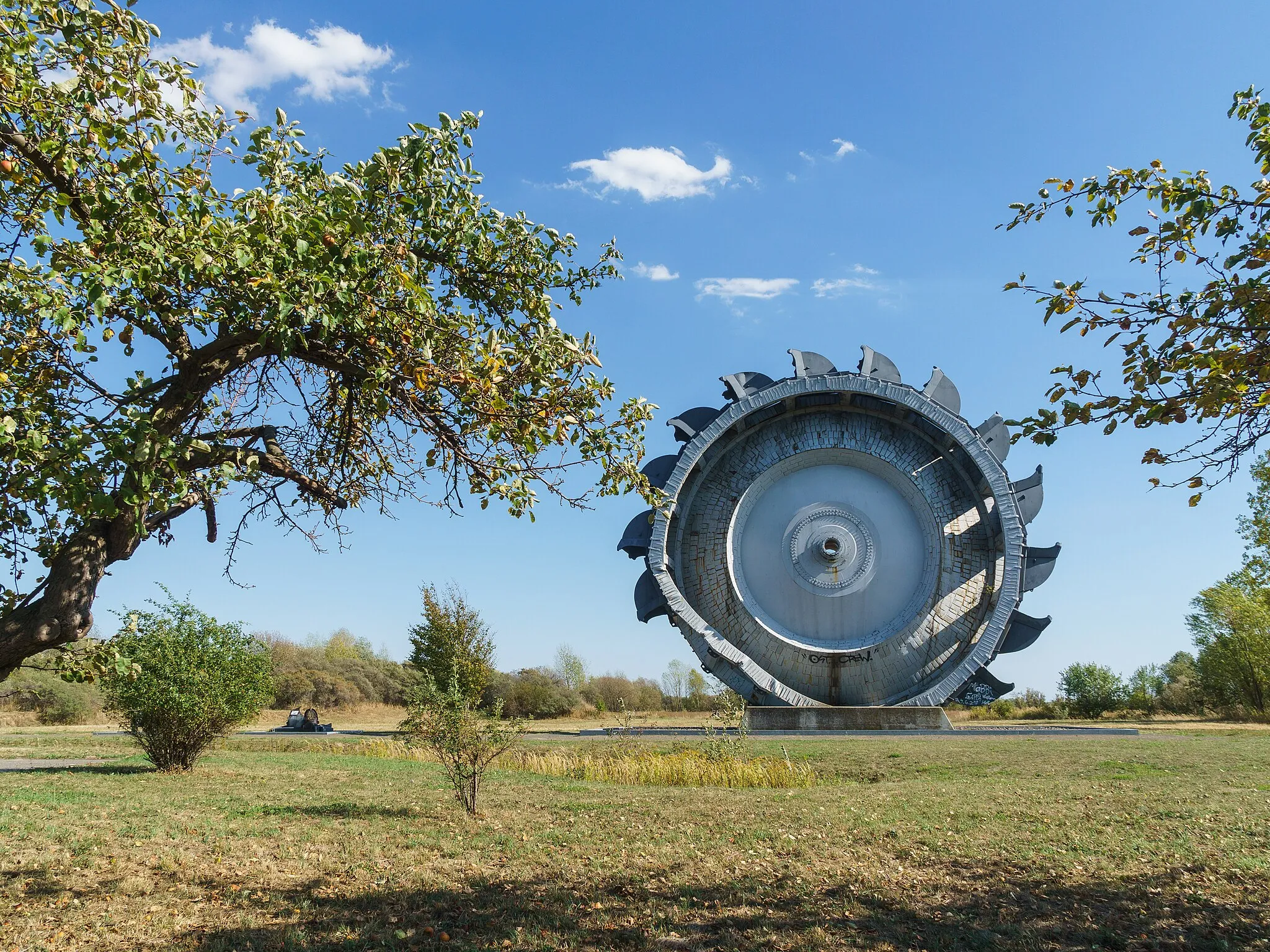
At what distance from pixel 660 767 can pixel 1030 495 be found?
24338mm

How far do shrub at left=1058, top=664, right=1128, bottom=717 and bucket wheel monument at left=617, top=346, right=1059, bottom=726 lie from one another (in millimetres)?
19903

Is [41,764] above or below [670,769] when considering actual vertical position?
below

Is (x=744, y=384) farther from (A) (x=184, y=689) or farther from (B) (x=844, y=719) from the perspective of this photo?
(A) (x=184, y=689)

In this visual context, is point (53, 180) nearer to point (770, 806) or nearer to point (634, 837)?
point (634, 837)

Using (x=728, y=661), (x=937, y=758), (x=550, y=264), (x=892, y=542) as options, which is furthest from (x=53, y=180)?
(x=892, y=542)

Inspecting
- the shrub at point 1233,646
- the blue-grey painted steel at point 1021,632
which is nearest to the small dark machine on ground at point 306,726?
the blue-grey painted steel at point 1021,632

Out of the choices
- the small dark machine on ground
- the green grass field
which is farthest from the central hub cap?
the small dark machine on ground

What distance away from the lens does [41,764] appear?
20266mm

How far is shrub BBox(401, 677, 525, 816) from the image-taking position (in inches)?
467

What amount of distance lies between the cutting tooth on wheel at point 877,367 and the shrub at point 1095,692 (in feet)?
87.4

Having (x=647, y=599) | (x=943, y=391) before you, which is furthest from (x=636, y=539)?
(x=943, y=391)

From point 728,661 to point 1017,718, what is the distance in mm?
24792

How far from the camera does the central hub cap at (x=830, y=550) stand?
34250mm

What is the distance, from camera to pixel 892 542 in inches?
1362
